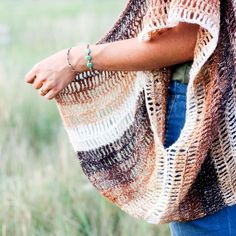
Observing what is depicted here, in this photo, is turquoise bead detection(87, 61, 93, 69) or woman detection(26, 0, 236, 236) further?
turquoise bead detection(87, 61, 93, 69)

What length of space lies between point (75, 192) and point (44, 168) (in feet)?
1.49

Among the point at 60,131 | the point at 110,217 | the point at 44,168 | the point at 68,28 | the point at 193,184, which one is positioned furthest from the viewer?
the point at 68,28

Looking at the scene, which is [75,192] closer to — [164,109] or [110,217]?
[110,217]

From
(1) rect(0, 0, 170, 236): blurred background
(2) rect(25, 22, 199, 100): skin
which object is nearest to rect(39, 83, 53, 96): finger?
(2) rect(25, 22, 199, 100): skin

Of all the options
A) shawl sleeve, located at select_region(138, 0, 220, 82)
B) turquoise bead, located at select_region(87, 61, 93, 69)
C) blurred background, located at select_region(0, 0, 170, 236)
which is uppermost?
shawl sleeve, located at select_region(138, 0, 220, 82)

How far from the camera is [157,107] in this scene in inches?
83.4

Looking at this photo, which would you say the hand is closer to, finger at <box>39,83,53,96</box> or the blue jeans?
finger at <box>39,83,53,96</box>

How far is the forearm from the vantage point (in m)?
1.94

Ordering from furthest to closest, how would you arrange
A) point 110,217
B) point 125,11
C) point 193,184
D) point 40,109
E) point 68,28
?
point 68,28, point 40,109, point 110,217, point 125,11, point 193,184

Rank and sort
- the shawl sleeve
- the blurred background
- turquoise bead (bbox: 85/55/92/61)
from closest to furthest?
the shawl sleeve
turquoise bead (bbox: 85/55/92/61)
the blurred background

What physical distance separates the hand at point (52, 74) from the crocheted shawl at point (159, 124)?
0.22 meters

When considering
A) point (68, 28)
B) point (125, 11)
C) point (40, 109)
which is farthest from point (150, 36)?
point (68, 28)

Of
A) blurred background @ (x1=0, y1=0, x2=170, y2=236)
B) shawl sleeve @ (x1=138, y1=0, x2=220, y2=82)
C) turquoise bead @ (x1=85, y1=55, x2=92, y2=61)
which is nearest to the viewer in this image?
shawl sleeve @ (x1=138, y1=0, x2=220, y2=82)

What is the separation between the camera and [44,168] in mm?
4141
